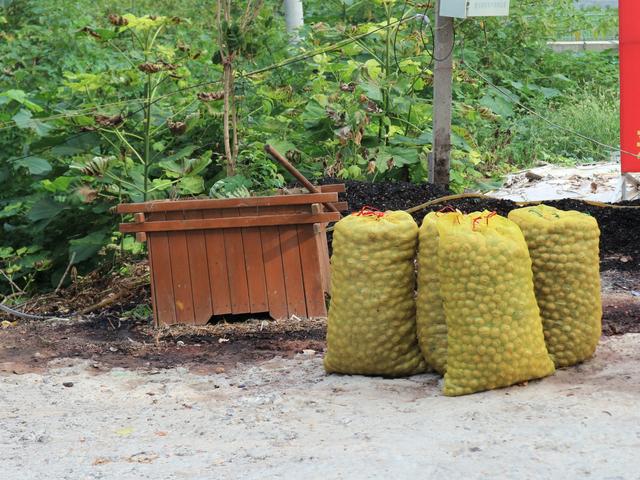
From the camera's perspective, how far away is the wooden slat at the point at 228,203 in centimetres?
521

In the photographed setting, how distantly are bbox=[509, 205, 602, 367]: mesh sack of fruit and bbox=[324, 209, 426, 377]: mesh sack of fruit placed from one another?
0.45 m

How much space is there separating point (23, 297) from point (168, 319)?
5.26 ft

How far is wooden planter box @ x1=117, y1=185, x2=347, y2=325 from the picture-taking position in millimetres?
5238

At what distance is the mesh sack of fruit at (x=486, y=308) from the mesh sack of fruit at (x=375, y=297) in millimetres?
261

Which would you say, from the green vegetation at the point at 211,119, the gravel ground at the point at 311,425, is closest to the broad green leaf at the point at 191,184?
the green vegetation at the point at 211,119

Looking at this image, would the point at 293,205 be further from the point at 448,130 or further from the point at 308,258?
the point at 448,130

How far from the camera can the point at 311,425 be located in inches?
148

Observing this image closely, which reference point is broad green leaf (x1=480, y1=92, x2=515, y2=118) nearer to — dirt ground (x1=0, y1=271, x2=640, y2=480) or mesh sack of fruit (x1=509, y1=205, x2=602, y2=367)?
dirt ground (x1=0, y1=271, x2=640, y2=480)

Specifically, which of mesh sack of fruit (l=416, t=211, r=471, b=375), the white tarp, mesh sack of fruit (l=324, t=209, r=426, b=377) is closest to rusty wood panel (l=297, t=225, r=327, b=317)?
mesh sack of fruit (l=324, t=209, r=426, b=377)

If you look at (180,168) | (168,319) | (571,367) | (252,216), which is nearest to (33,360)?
(168,319)

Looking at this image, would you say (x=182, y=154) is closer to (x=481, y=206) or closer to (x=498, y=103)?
(x=481, y=206)

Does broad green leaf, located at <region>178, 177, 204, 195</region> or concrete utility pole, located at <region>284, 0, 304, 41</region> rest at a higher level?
concrete utility pole, located at <region>284, 0, 304, 41</region>

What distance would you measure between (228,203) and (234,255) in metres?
0.25

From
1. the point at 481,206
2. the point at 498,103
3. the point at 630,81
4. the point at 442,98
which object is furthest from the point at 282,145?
the point at 498,103
